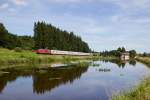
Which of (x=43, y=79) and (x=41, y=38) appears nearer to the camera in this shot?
(x=43, y=79)

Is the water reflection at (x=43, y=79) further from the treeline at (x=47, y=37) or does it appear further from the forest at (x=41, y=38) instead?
the treeline at (x=47, y=37)

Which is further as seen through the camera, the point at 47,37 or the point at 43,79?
the point at 47,37

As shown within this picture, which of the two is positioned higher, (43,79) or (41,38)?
(41,38)

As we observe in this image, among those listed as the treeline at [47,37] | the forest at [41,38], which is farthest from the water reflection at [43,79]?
the treeline at [47,37]

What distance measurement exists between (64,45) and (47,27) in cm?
2104

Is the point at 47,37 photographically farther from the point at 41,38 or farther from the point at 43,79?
the point at 43,79

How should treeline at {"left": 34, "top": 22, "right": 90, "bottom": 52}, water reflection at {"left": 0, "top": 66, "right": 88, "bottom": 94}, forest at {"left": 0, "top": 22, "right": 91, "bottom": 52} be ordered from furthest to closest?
treeline at {"left": 34, "top": 22, "right": 90, "bottom": 52} < forest at {"left": 0, "top": 22, "right": 91, "bottom": 52} < water reflection at {"left": 0, "top": 66, "right": 88, "bottom": 94}

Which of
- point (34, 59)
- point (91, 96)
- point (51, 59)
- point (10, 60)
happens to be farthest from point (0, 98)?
point (51, 59)

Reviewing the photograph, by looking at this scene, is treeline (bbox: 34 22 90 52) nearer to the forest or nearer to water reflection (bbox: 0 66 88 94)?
the forest

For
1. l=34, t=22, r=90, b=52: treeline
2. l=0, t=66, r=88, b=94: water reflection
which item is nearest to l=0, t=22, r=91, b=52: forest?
l=34, t=22, r=90, b=52: treeline

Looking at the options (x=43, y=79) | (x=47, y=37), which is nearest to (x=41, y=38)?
(x=47, y=37)

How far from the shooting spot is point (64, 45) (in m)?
140

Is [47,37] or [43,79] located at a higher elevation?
[47,37]

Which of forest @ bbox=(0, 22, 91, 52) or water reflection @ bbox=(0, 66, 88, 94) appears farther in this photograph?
forest @ bbox=(0, 22, 91, 52)
